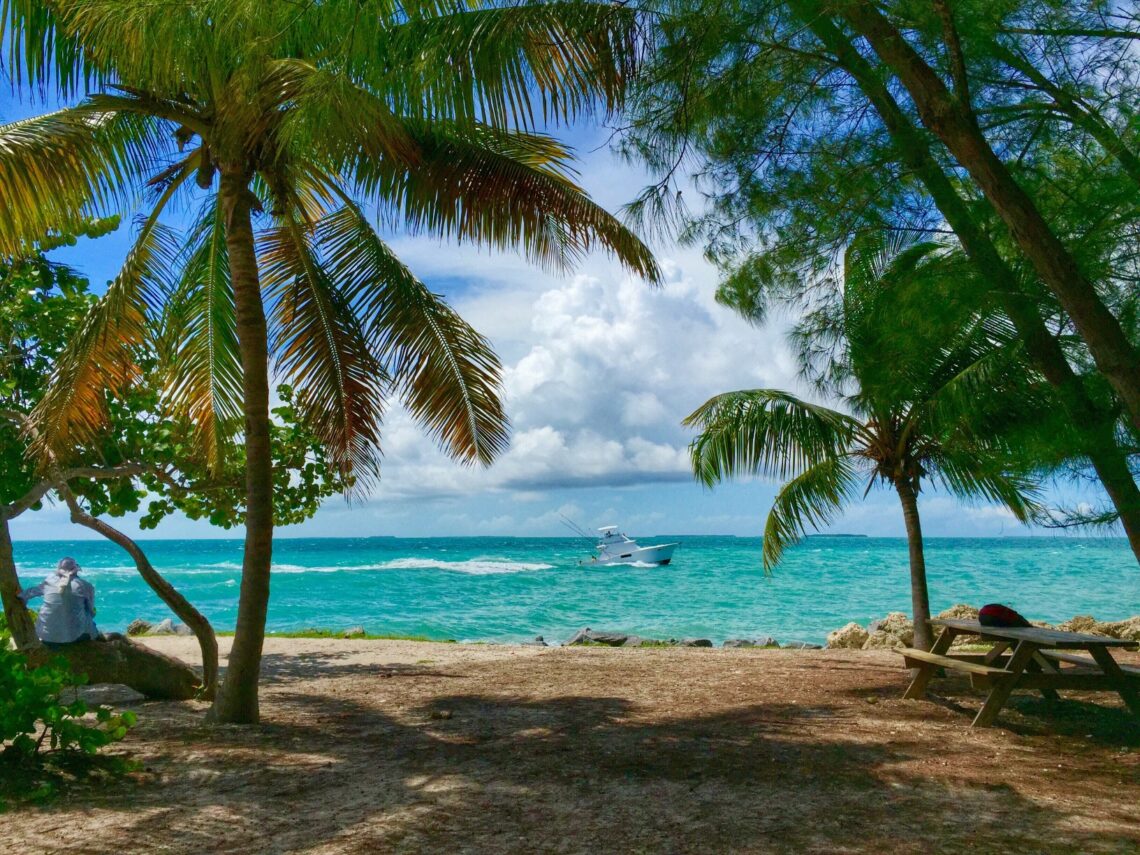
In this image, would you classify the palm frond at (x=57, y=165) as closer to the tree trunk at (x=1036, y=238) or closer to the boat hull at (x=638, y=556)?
the tree trunk at (x=1036, y=238)

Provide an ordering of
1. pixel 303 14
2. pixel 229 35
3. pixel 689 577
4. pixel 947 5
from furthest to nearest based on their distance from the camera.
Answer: pixel 689 577 → pixel 229 35 → pixel 303 14 → pixel 947 5

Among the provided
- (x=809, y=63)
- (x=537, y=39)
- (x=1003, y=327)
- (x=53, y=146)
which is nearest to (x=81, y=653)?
(x=53, y=146)

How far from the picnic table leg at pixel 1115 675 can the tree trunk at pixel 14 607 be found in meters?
8.32

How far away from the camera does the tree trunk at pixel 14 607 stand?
8133mm

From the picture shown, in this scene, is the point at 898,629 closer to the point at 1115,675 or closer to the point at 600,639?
the point at 600,639

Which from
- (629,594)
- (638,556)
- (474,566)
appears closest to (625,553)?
(638,556)

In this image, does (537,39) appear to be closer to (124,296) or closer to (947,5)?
(947,5)

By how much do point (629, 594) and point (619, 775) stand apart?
110 feet

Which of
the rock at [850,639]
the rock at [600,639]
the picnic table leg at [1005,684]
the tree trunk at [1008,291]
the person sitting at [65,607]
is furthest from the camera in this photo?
the rock at [600,639]

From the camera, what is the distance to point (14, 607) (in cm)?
812

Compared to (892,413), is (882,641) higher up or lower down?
lower down

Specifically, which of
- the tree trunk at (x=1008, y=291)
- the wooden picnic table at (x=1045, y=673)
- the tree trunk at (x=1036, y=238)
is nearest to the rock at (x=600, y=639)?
the wooden picnic table at (x=1045, y=673)

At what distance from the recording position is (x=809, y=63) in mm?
5895

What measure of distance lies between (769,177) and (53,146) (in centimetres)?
495
